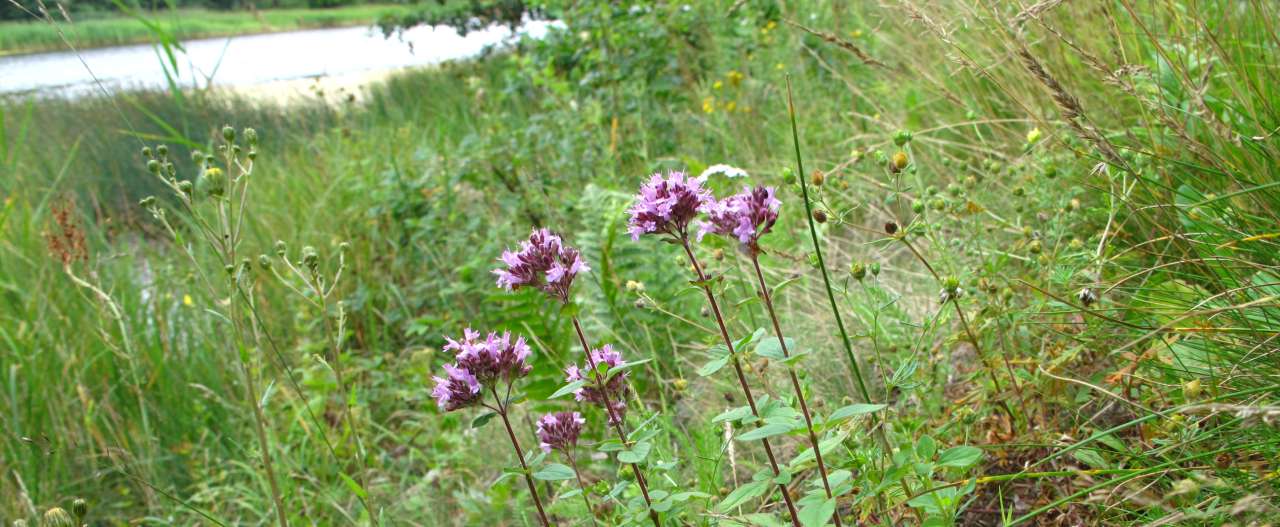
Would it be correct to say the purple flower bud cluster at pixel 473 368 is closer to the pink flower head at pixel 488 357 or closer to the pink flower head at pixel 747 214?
the pink flower head at pixel 488 357

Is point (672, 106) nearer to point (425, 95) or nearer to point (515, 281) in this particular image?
point (515, 281)

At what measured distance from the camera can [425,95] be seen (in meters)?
9.09

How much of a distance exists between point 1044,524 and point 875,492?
49 cm

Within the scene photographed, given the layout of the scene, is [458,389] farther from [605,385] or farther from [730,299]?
[730,299]

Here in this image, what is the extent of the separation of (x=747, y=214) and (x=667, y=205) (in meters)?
0.11

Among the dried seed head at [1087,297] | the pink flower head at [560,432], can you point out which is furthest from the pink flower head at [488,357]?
the dried seed head at [1087,297]

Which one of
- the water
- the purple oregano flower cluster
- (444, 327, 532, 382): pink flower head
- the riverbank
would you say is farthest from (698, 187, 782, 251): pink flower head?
the water

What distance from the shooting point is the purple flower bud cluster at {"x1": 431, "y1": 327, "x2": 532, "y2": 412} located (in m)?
1.24

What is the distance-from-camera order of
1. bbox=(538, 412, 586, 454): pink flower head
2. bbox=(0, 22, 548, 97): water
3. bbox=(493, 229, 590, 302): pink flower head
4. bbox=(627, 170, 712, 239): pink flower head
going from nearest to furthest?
bbox=(627, 170, 712, 239): pink flower head < bbox=(493, 229, 590, 302): pink flower head < bbox=(538, 412, 586, 454): pink flower head < bbox=(0, 22, 548, 97): water

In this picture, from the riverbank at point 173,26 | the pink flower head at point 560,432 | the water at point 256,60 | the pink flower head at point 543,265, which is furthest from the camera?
the water at point 256,60

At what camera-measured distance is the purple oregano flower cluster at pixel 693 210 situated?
45.5 inches

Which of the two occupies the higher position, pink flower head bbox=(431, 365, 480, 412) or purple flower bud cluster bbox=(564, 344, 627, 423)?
pink flower head bbox=(431, 365, 480, 412)

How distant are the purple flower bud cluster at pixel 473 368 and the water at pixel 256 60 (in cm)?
875

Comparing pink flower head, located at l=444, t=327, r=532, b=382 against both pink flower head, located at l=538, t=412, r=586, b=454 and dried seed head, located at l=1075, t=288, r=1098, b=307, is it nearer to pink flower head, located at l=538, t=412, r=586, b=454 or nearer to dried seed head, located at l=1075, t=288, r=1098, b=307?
pink flower head, located at l=538, t=412, r=586, b=454
